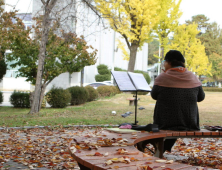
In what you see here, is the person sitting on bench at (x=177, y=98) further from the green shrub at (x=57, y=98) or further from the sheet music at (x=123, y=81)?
the green shrub at (x=57, y=98)

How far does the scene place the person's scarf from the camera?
4.50 m

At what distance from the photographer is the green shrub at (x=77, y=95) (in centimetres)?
1912

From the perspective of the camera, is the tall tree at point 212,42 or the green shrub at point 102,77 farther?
the tall tree at point 212,42

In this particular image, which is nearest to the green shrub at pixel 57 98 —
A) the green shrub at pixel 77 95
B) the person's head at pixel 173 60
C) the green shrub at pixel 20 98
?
the green shrub at pixel 20 98

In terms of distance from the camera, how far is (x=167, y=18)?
28922 mm

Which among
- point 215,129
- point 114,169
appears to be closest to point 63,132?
point 215,129

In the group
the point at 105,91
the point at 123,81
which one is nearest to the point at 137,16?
the point at 105,91

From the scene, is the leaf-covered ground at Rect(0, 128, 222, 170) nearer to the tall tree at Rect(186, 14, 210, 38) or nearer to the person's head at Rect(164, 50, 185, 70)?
the person's head at Rect(164, 50, 185, 70)

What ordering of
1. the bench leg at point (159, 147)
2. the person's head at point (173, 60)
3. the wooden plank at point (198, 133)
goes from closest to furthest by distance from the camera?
the bench leg at point (159, 147) < the wooden plank at point (198, 133) < the person's head at point (173, 60)

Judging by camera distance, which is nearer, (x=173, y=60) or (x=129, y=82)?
(x=173, y=60)

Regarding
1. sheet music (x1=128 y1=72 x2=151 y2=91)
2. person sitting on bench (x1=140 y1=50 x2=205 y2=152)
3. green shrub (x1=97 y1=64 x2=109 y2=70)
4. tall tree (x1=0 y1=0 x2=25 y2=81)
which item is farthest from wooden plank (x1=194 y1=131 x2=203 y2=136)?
green shrub (x1=97 y1=64 x2=109 y2=70)

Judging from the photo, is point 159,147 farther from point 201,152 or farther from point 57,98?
point 57,98

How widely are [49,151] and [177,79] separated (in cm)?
287

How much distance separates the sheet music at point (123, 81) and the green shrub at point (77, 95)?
39.4ft
